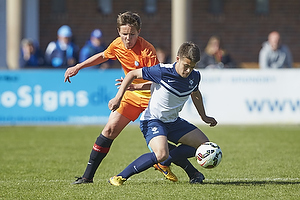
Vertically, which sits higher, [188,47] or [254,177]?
[188,47]

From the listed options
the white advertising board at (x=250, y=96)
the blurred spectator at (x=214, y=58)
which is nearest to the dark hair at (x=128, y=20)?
the white advertising board at (x=250, y=96)

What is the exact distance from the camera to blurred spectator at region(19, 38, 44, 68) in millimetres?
15055

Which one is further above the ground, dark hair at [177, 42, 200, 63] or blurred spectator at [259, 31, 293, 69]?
dark hair at [177, 42, 200, 63]

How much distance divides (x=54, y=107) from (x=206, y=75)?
3382 millimetres

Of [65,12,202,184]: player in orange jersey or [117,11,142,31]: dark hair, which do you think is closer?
[117,11,142,31]: dark hair

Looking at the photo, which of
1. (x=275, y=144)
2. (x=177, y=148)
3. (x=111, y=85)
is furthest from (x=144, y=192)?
(x=111, y=85)

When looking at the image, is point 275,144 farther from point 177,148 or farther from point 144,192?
point 144,192

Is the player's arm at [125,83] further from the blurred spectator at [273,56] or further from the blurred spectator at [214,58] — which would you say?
the blurred spectator at [273,56]

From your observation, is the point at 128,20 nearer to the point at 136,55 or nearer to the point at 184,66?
the point at 136,55

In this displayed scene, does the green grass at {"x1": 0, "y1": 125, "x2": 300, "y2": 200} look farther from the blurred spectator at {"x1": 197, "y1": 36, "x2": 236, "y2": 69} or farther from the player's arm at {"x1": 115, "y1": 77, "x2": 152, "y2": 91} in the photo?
the blurred spectator at {"x1": 197, "y1": 36, "x2": 236, "y2": 69}

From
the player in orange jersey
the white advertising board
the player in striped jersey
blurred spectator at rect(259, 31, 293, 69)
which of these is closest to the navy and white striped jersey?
the player in striped jersey

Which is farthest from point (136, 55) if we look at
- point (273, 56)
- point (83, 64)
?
point (273, 56)

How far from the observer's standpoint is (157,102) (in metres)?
6.37

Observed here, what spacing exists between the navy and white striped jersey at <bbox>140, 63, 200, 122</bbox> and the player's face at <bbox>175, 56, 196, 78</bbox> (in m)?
0.05
